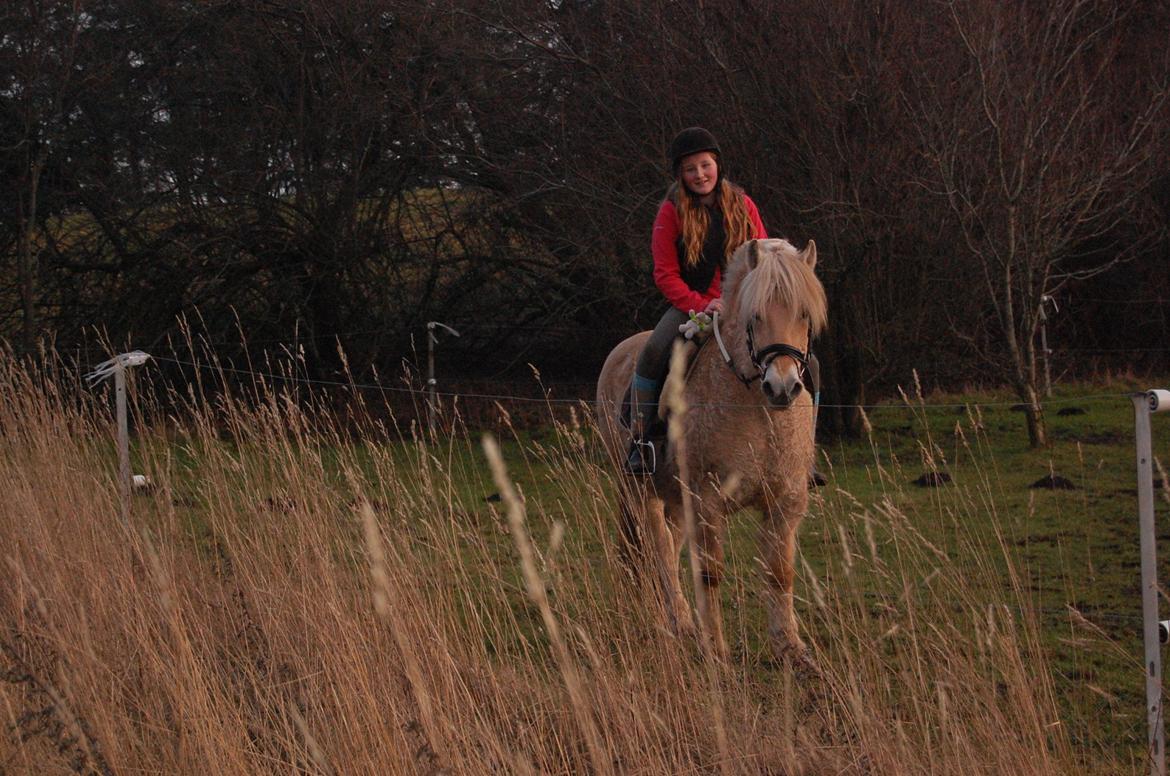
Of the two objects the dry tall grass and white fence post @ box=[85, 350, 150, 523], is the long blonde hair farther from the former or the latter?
white fence post @ box=[85, 350, 150, 523]

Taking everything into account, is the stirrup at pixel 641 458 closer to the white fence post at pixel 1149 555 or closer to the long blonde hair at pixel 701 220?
the long blonde hair at pixel 701 220

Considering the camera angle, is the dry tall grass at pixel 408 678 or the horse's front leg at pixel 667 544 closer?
the dry tall grass at pixel 408 678

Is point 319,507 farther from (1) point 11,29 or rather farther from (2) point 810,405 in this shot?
(1) point 11,29

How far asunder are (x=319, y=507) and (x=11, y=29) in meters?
10.5

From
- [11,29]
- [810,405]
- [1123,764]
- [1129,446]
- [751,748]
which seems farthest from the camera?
[11,29]

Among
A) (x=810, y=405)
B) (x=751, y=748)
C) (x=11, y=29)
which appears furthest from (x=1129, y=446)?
(x=11, y=29)

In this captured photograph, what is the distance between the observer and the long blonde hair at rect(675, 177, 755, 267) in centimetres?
547

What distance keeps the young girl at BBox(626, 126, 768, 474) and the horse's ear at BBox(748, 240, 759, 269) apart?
56 cm

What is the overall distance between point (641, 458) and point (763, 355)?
910mm

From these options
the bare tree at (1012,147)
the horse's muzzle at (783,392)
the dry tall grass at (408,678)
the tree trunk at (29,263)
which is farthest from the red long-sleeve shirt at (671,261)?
the tree trunk at (29,263)

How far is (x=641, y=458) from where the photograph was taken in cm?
525

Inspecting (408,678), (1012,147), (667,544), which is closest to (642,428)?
(667,544)

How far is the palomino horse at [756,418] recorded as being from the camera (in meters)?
4.52

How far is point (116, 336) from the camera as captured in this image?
13.9m
